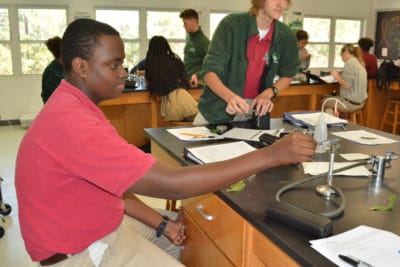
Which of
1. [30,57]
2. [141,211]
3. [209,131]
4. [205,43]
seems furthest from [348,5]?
[141,211]

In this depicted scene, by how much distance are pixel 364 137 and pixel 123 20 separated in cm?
559

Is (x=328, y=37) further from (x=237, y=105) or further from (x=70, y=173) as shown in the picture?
(x=70, y=173)

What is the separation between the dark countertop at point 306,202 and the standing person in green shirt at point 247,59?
23.5 inches

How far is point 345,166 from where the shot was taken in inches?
54.8

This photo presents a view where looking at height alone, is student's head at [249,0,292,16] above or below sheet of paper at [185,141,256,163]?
above

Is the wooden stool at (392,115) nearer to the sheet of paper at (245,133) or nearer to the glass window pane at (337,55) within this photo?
the glass window pane at (337,55)

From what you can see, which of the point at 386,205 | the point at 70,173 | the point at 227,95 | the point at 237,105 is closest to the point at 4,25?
the point at 227,95

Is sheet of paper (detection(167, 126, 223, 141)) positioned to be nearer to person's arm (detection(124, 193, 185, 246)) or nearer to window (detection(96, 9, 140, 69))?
person's arm (detection(124, 193, 185, 246))

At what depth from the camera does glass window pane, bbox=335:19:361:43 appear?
332 inches

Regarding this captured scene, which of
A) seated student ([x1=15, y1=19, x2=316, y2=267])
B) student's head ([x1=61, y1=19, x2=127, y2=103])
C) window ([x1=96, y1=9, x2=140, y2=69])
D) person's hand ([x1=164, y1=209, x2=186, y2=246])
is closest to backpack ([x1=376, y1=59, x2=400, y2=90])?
window ([x1=96, y1=9, x2=140, y2=69])

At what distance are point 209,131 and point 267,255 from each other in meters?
0.96

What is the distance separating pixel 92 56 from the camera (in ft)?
3.49

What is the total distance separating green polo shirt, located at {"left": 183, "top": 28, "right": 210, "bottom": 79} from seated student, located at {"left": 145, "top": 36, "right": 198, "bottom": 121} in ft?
3.48

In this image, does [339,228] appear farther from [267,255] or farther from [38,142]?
[38,142]
